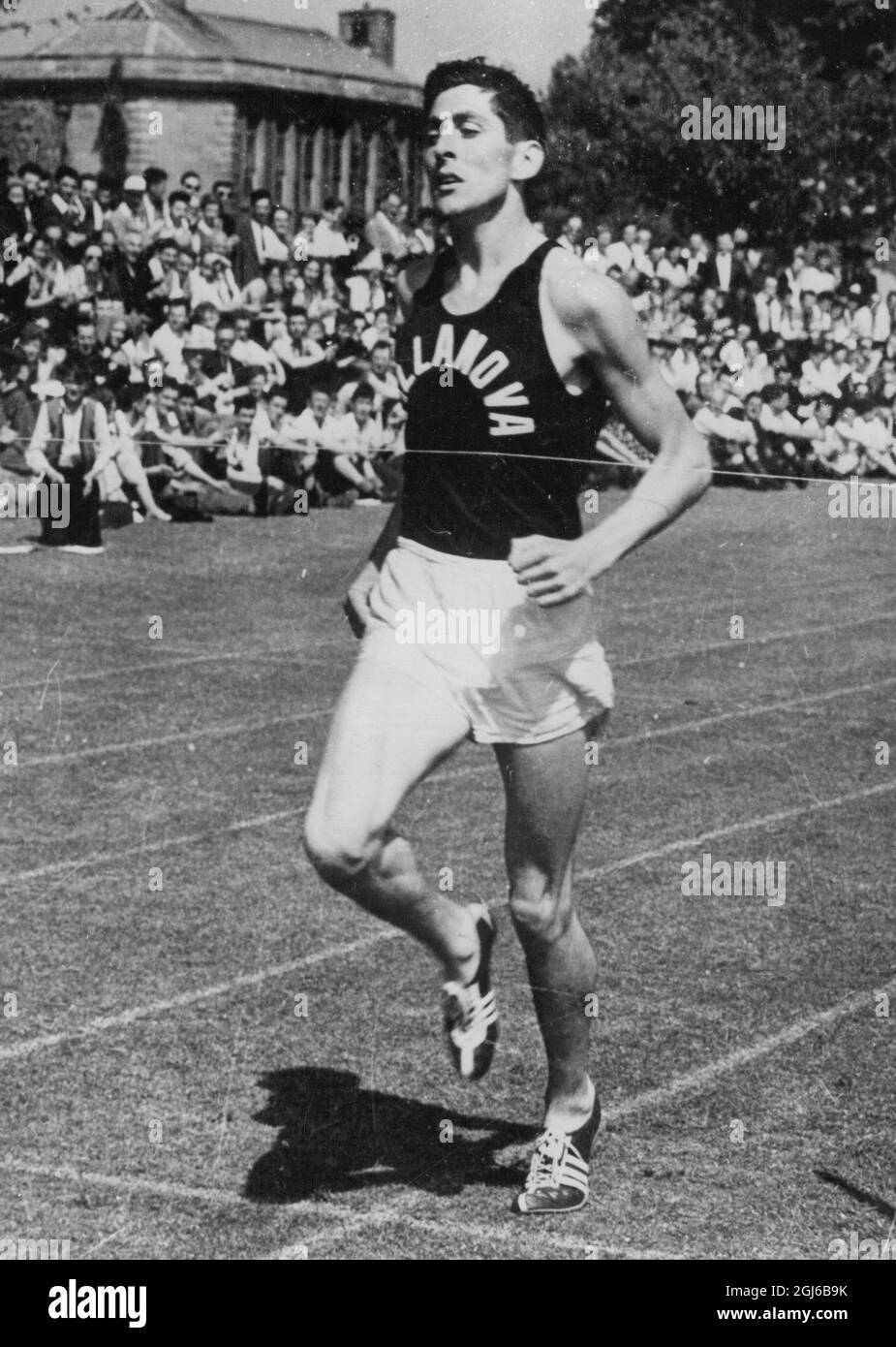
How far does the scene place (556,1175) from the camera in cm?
482

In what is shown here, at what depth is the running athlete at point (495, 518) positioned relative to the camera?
4.60m

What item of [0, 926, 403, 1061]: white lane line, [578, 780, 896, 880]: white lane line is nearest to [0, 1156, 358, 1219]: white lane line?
[0, 926, 403, 1061]: white lane line

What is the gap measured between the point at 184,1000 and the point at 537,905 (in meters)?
1.84

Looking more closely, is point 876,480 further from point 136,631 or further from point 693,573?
point 136,631

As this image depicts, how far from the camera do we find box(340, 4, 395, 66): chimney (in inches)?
246

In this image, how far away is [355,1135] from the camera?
529cm

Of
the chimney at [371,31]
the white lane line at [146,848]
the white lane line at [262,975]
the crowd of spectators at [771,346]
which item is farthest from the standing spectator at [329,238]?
the chimney at [371,31]

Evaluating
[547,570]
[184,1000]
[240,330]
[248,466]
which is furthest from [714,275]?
[547,570]

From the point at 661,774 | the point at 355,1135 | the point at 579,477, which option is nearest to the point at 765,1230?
the point at 355,1135

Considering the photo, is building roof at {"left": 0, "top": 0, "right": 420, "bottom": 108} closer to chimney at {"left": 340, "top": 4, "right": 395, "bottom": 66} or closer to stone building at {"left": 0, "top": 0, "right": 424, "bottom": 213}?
stone building at {"left": 0, "top": 0, "right": 424, "bottom": 213}

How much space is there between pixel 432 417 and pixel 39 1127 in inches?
73.7

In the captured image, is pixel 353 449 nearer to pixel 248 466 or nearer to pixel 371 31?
pixel 248 466

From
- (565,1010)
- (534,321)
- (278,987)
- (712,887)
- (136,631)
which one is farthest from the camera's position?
(136,631)

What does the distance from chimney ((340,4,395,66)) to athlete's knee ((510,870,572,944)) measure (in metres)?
2.43
